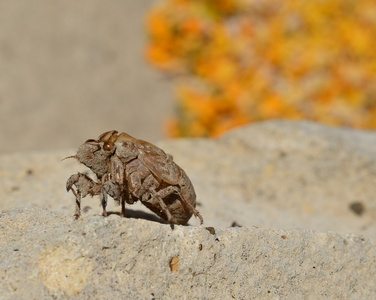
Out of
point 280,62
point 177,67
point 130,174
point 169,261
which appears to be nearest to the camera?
point 169,261

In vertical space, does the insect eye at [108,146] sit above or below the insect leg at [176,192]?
above

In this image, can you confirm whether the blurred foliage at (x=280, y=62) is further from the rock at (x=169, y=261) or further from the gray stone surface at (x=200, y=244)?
the rock at (x=169, y=261)

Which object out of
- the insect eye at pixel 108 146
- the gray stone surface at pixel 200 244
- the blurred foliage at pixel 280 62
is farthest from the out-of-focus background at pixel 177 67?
the insect eye at pixel 108 146

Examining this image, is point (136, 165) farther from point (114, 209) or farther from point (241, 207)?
point (241, 207)

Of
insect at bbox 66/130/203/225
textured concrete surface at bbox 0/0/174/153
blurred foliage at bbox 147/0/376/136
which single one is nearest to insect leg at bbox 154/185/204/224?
insect at bbox 66/130/203/225

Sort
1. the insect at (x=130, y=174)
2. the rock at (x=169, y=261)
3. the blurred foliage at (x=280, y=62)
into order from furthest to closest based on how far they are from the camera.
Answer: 1. the blurred foliage at (x=280, y=62)
2. the insect at (x=130, y=174)
3. the rock at (x=169, y=261)

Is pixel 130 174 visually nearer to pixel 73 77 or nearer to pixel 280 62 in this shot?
pixel 280 62

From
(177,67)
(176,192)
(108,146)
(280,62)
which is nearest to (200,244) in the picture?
(176,192)

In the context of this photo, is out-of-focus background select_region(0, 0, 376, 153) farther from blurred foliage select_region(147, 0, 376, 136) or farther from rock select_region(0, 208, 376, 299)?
rock select_region(0, 208, 376, 299)
